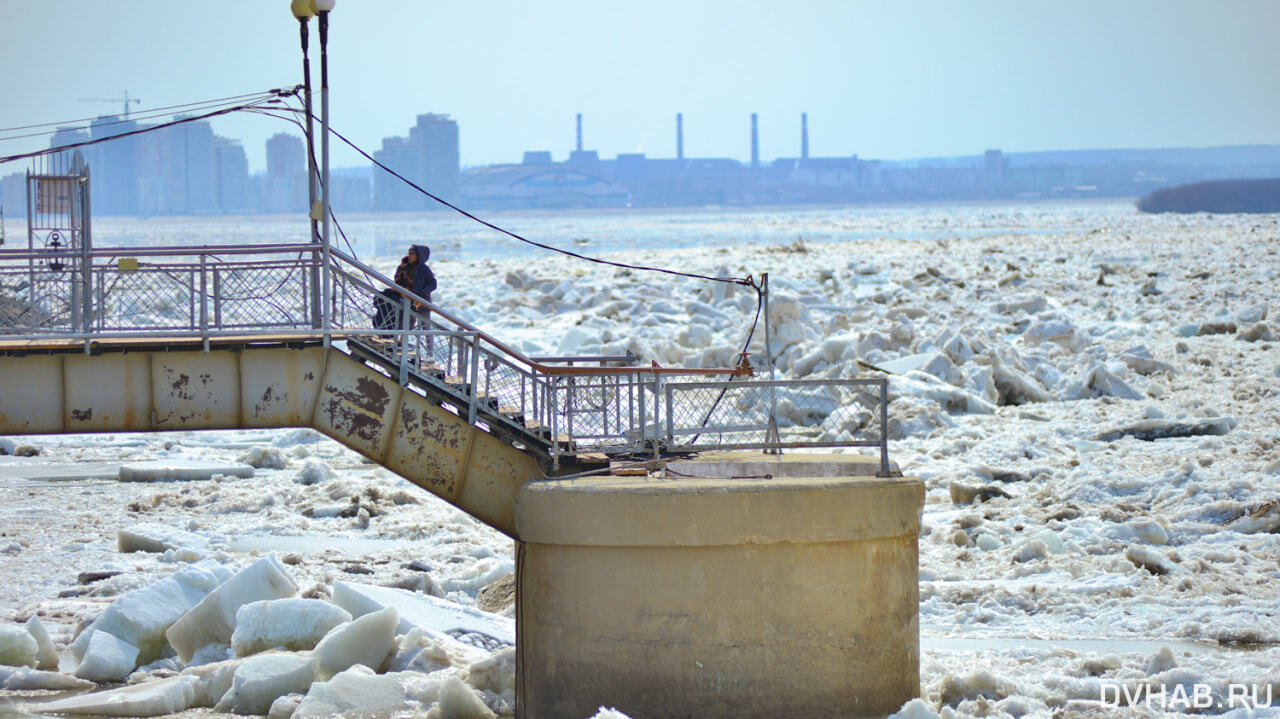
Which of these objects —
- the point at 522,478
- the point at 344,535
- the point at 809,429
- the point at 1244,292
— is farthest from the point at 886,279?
the point at 522,478

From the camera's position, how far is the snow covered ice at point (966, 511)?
11086 millimetres

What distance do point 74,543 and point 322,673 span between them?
19.4 feet

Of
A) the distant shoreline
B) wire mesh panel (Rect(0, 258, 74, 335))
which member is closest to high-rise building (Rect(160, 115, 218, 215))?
the distant shoreline

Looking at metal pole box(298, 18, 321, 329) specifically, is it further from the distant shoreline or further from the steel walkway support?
the distant shoreline

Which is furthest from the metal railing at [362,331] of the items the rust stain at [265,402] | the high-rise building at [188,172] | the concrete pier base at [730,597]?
the high-rise building at [188,172]

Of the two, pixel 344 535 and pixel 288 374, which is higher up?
pixel 288 374

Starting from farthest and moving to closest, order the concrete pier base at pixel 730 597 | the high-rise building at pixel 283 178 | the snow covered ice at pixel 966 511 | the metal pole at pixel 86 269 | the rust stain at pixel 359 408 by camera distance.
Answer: the high-rise building at pixel 283 178
the snow covered ice at pixel 966 511
the rust stain at pixel 359 408
the metal pole at pixel 86 269
the concrete pier base at pixel 730 597

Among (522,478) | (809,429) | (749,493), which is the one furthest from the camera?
(809,429)

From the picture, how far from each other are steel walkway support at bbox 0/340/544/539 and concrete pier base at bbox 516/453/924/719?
1441 millimetres

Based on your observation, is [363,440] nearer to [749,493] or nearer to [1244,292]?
[749,493]

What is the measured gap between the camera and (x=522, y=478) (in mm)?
11117

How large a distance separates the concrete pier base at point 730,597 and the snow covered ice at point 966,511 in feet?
2.14

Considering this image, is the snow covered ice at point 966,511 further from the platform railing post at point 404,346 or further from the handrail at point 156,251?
the handrail at point 156,251

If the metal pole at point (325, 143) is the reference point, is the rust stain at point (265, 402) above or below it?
below
